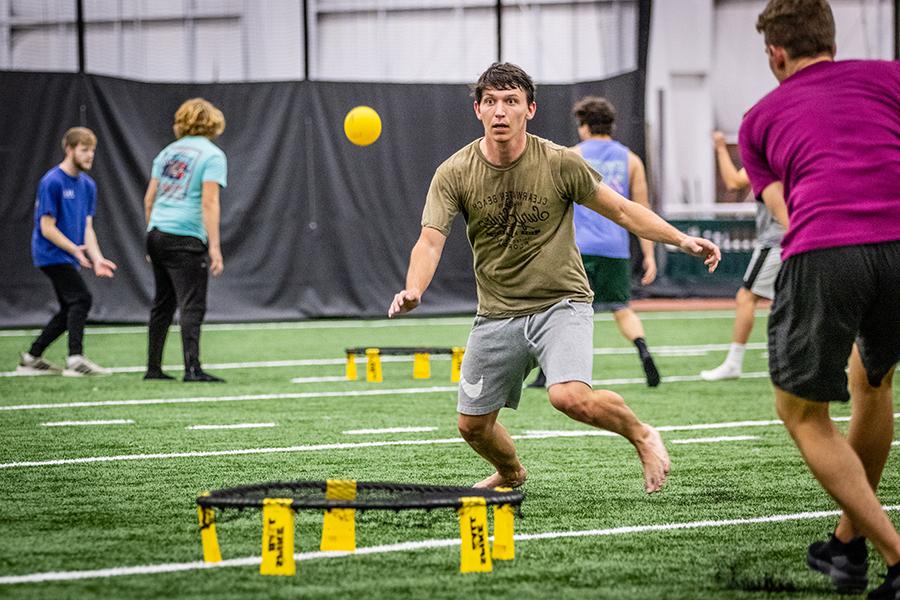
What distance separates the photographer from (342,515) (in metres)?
4.75

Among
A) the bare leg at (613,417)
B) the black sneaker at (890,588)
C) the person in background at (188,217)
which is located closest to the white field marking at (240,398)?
the person in background at (188,217)

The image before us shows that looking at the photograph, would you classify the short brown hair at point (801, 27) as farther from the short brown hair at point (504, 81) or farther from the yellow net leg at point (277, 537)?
the yellow net leg at point (277, 537)

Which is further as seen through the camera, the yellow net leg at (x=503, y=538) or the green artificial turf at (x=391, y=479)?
the yellow net leg at (x=503, y=538)

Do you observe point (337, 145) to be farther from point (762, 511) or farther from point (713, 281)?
point (762, 511)

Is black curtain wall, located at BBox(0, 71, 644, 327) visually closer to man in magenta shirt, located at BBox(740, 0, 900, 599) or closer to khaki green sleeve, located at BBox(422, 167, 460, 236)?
khaki green sleeve, located at BBox(422, 167, 460, 236)

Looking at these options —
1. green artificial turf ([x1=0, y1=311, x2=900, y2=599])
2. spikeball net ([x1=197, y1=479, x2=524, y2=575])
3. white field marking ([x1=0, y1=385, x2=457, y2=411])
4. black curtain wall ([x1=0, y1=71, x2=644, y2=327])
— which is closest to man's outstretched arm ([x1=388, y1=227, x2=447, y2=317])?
spikeball net ([x1=197, y1=479, x2=524, y2=575])

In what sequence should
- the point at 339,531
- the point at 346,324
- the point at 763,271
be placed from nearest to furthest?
the point at 339,531, the point at 763,271, the point at 346,324

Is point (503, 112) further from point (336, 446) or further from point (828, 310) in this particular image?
point (336, 446)

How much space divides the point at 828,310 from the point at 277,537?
1.84 metres

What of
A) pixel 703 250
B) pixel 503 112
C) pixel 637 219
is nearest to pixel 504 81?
pixel 503 112

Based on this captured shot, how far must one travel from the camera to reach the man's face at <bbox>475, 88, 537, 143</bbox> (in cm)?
555

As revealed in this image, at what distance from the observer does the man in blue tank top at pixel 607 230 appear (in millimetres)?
10336

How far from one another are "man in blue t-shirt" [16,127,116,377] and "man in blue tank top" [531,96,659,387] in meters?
3.76

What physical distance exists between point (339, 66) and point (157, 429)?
502 inches
